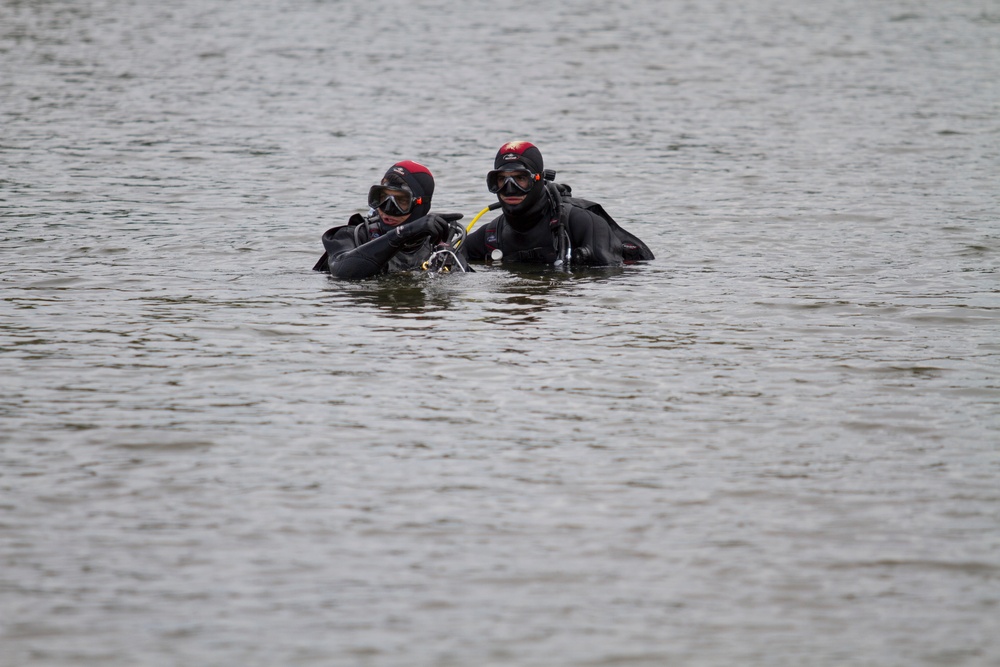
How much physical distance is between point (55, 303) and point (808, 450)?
6.70m

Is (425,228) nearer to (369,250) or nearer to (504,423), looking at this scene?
(369,250)

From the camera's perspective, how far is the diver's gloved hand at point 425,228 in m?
10.6

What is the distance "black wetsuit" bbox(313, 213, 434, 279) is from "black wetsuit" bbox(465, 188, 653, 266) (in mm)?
967

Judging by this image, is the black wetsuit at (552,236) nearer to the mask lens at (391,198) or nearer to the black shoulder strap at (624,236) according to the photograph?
the black shoulder strap at (624,236)

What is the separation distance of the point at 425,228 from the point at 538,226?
6.12 ft

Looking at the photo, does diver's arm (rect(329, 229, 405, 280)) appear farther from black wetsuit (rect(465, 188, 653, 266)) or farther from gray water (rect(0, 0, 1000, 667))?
black wetsuit (rect(465, 188, 653, 266))

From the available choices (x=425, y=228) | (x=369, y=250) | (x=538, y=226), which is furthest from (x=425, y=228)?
(x=538, y=226)

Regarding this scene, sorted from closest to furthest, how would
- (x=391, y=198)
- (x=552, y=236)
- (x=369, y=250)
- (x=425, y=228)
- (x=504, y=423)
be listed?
(x=504, y=423), (x=425, y=228), (x=391, y=198), (x=369, y=250), (x=552, y=236)

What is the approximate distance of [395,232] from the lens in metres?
10.8

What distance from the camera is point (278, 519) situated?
20.3 feet

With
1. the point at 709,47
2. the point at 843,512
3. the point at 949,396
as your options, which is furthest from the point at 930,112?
the point at 843,512

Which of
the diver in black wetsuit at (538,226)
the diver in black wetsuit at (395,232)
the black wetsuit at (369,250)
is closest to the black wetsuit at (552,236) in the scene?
the diver in black wetsuit at (538,226)

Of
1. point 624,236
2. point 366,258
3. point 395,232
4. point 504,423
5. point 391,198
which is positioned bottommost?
point 504,423

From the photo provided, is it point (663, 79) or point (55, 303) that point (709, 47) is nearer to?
point (663, 79)
